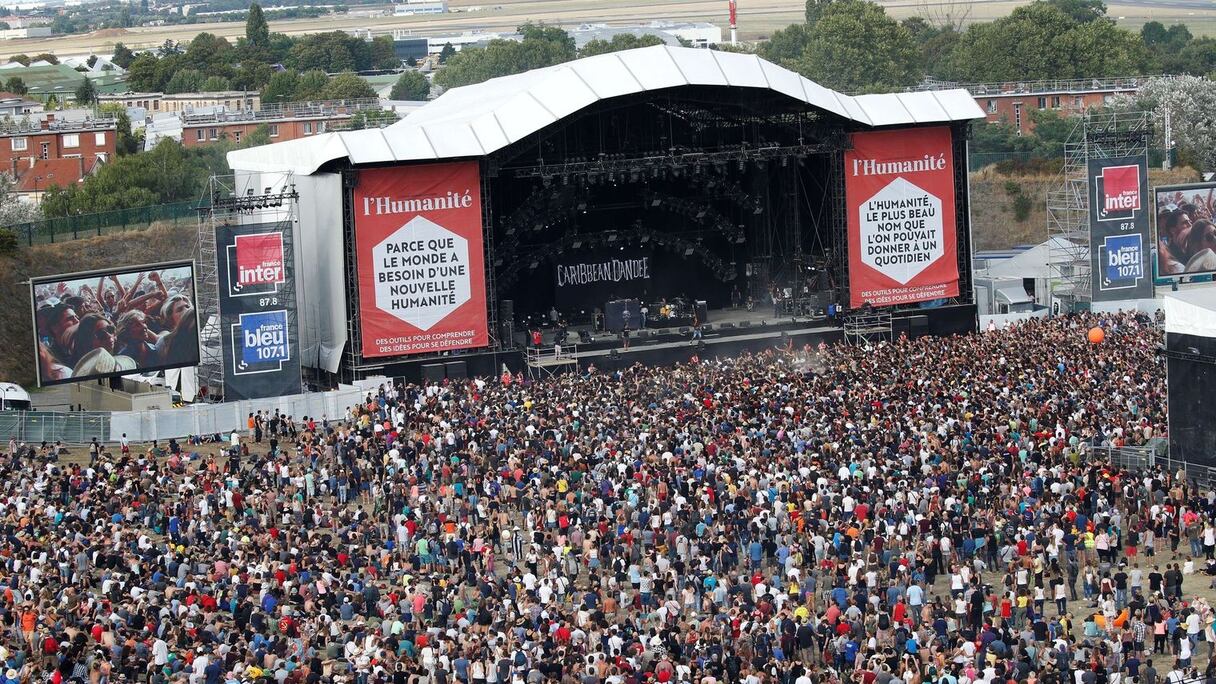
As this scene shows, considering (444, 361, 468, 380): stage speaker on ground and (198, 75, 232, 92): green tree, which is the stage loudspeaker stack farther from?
(198, 75, 232, 92): green tree

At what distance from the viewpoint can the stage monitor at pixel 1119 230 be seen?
50.7m

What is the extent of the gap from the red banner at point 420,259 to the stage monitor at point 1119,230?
56.5 feet

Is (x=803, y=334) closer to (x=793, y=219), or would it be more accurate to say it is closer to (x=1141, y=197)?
(x=793, y=219)

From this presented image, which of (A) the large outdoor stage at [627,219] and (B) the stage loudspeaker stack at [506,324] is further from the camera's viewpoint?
(B) the stage loudspeaker stack at [506,324]

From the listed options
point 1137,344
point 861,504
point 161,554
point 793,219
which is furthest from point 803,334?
point 161,554

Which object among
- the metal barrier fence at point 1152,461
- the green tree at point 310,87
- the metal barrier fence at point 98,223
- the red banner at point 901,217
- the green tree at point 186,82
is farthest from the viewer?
the green tree at point 186,82

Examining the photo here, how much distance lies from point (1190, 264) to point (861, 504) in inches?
1084

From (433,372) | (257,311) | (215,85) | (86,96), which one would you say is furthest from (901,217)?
(215,85)

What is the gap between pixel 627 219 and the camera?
2057 inches

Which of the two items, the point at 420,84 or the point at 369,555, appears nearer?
the point at 369,555

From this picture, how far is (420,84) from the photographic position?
414ft

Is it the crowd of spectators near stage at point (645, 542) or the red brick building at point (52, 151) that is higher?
the red brick building at point (52, 151)

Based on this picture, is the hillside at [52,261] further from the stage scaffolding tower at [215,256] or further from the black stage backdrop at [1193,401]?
the black stage backdrop at [1193,401]

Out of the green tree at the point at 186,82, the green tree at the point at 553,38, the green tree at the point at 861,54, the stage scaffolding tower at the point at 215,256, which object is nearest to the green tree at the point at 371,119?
the green tree at the point at 861,54
